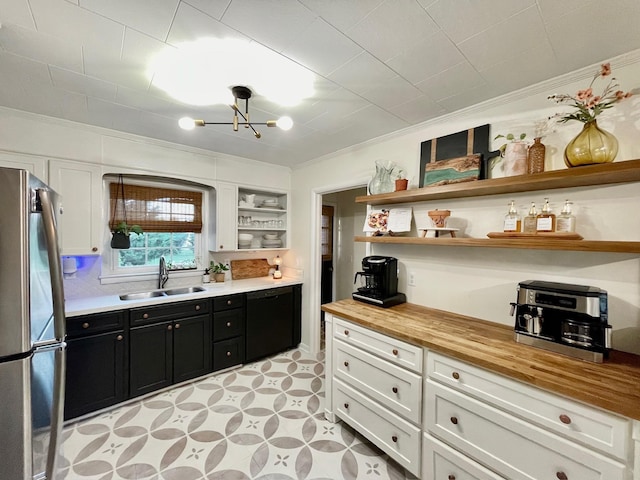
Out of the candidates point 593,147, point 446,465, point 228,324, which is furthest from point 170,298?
point 593,147

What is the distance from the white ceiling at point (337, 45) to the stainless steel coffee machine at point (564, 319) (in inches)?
49.4

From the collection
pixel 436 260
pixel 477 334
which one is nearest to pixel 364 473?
pixel 477 334

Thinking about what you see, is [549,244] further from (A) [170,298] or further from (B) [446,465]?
(A) [170,298]

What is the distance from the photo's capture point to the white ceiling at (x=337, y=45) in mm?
1128

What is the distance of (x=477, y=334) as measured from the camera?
5.37 ft

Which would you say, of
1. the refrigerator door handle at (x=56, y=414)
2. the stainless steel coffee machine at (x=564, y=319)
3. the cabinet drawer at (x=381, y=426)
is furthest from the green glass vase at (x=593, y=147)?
the refrigerator door handle at (x=56, y=414)

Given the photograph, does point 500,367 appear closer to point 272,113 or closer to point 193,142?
point 272,113

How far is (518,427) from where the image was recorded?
124 centimetres

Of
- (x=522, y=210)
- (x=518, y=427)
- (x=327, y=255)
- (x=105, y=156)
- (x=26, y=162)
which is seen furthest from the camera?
(x=327, y=255)

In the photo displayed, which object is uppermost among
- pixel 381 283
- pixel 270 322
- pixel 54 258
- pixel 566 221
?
pixel 566 221

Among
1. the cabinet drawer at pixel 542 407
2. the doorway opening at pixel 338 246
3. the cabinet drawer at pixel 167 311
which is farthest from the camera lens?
the doorway opening at pixel 338 246

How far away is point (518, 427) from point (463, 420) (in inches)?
10.2

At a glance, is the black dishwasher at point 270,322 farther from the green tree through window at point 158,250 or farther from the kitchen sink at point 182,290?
the green tree through window at point 158,250

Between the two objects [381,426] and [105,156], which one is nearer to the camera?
[381,426]
